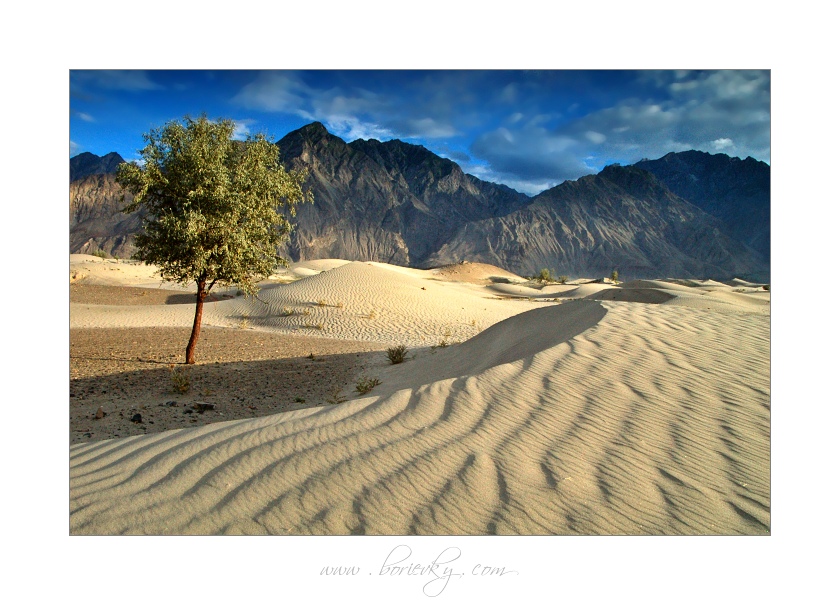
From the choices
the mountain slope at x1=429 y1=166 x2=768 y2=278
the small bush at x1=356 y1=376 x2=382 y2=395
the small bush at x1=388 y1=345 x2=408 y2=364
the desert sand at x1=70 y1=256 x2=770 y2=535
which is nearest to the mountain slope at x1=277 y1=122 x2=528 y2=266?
the mountain slope at x1=429 y1=166 x2=768 y2=278

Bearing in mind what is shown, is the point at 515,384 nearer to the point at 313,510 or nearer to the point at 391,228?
the point at 313,510

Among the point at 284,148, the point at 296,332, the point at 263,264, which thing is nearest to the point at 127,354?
the point at 263,264

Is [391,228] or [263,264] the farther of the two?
[391,228]

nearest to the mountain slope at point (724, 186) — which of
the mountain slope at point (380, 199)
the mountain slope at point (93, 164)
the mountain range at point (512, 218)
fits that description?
the mountain range at point (512, 218)

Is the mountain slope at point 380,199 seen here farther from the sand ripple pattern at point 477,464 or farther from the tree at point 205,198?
the sand ripple pattern at point 477,464

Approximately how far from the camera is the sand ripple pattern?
2809mm

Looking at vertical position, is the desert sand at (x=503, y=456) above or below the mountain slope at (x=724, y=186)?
below

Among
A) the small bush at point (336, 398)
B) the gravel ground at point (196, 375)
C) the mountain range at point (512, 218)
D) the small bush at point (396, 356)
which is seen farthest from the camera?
the mountain range at point (512, 218)

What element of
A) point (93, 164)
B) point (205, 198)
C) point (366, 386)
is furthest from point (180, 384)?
point (93, 164)

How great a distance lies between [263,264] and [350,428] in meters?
7.52

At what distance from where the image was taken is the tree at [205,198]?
928 centimetres

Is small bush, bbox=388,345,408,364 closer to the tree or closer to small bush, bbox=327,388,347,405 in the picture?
small bush, bbox=327,388,347,405

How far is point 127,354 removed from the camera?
11258 mm

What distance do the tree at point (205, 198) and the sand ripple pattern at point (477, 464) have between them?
20.0ft
